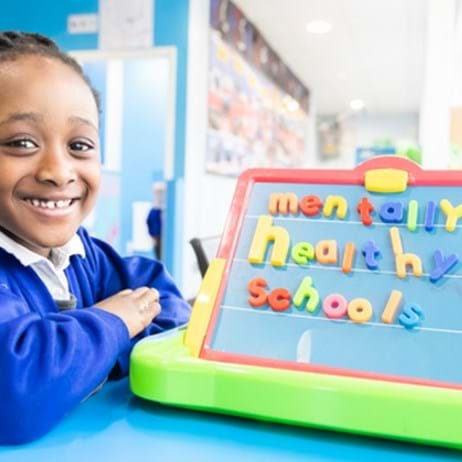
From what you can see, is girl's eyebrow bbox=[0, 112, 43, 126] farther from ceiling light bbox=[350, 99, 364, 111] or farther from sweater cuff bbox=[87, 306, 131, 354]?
ceiling light bbox=[350, 99, 364, 111]

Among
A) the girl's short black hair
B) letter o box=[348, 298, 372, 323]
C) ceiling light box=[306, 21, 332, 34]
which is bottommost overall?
letter o box=[348, 298, 372, 323]

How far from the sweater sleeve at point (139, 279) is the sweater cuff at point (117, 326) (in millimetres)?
139

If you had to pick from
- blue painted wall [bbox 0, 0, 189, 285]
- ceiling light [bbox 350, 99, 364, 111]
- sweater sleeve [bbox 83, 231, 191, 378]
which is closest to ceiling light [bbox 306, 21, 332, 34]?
blue painted wall [bbox 0, 0, 189, 285]

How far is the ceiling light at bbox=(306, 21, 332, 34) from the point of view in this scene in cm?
434

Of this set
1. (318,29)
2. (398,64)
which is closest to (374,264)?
(318,29)

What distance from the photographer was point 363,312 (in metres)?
0.49

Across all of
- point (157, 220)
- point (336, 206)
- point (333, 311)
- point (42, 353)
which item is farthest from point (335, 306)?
point (157, 220)

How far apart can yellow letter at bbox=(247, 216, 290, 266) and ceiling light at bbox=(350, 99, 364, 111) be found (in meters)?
7.55

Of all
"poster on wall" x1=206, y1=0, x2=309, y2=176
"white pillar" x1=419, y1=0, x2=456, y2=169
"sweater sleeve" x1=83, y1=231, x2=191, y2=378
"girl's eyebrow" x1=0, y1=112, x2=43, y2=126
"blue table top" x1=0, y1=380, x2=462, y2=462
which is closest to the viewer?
"blue table top" x1=0, y1=380, x2=462, y2=462

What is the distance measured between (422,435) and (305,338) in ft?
0.40

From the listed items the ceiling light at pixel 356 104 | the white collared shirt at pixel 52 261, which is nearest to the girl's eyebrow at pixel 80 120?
the white collared shirt at pixel 52 261

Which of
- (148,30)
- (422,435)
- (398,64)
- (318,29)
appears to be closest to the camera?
(422,435)

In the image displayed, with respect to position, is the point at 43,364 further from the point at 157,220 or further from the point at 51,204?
the point at 157,220

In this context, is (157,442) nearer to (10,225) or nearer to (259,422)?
(259,422)
